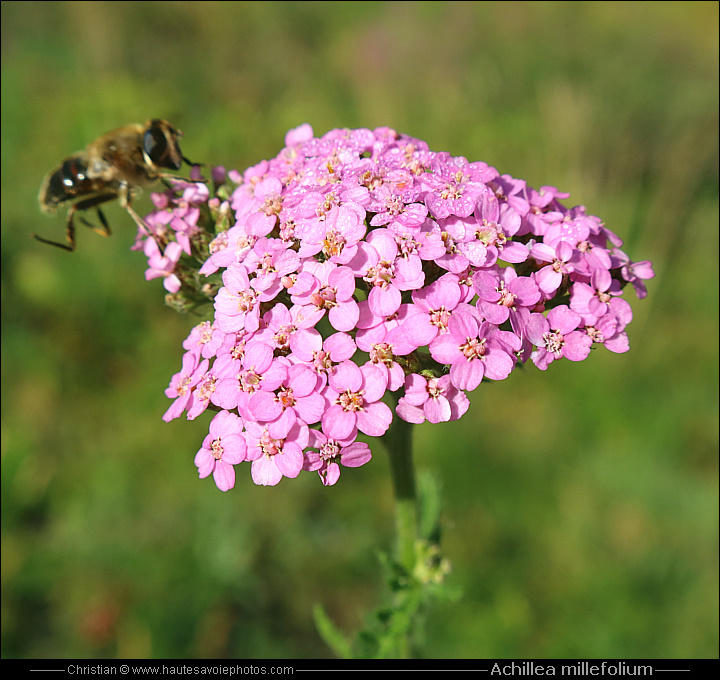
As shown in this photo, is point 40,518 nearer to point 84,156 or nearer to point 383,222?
point 84,156

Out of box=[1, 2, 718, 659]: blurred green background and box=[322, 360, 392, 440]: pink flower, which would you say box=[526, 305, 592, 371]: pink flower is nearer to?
box=[322, 360, 392, 440]: pink flower

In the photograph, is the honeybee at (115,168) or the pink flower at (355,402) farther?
the honeybee at (115,168)

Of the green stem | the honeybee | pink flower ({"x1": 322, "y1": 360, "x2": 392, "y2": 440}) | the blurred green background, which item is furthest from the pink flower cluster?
the blurred green background

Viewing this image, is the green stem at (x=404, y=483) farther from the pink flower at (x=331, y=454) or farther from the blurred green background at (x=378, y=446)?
the blurred green background at (x=378, y=446)

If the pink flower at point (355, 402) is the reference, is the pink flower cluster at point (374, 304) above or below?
above

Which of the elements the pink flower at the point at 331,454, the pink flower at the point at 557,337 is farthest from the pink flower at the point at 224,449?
the pink flower at the point at 557,337

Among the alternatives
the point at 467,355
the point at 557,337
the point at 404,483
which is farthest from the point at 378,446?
the point at 467,355

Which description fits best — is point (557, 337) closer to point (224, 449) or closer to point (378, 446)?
point (224, 449)
